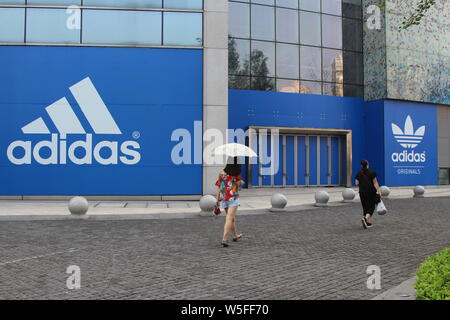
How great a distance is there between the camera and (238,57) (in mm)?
26000

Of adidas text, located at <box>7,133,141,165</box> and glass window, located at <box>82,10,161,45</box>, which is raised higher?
glass window, located at <box>82,10,161,45</box>

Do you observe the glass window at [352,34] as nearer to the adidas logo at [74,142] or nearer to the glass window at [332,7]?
the glass window at [332,7]

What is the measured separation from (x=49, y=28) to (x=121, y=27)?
3237mm

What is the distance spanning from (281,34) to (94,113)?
46.3 feet

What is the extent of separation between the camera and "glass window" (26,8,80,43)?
1892 centimetres

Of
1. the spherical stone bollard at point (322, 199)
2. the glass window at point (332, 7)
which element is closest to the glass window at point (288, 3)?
the glass window at point (332, 7)

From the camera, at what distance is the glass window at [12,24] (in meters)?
18.9

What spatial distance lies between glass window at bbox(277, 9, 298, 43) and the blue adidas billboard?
24.7 feet

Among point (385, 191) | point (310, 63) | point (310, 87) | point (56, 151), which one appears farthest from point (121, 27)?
point (385, 191)

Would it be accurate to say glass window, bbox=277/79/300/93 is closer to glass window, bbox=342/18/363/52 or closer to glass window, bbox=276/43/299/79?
glass window, bbox=276/43/299/79

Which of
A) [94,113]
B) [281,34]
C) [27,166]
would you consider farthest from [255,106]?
[27,166]

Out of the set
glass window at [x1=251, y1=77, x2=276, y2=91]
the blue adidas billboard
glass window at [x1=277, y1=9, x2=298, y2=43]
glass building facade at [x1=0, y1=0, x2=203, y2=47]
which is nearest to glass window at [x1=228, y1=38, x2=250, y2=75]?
glass window at [x1=251, y1=77, x2=276, y2=91]

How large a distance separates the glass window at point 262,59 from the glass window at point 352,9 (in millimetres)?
6366
